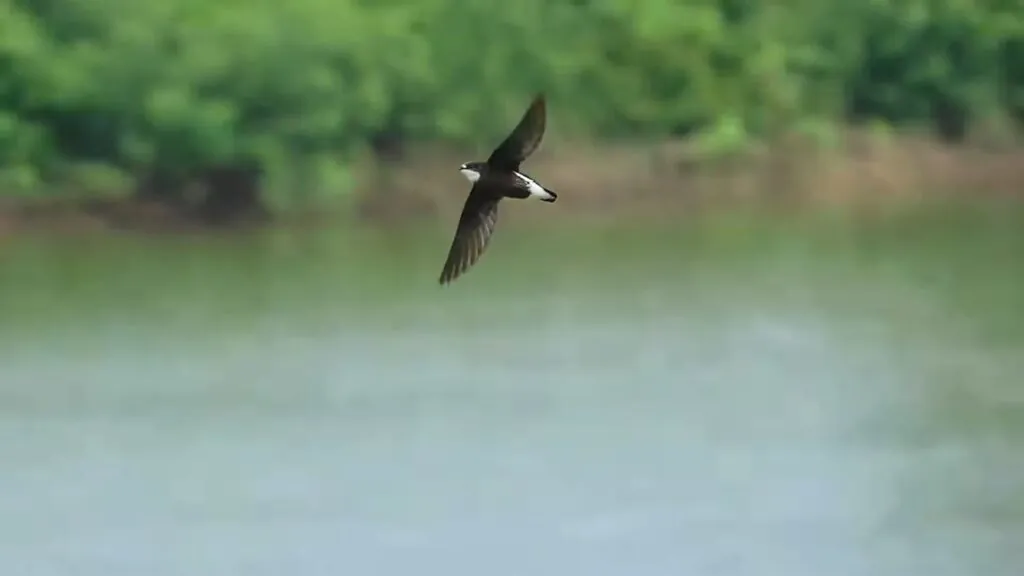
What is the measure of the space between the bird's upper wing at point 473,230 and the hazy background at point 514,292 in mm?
5346

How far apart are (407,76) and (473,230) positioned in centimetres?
1344

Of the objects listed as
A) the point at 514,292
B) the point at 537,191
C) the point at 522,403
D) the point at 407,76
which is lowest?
the point at 537,191

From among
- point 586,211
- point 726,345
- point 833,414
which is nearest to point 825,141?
point 586,211

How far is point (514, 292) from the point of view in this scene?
48.5ft

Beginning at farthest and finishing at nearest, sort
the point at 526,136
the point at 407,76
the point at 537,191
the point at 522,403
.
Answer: the point at 407,76, the point at 522,403, the point at 526,136, the point at 537,191

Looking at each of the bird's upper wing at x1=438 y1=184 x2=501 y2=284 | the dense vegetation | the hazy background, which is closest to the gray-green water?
the hazy background

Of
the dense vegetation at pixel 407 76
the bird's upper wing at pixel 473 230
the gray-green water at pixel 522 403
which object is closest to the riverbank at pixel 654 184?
the dense vegetation at pixel 407 76

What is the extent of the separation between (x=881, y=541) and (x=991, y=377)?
2643 mm

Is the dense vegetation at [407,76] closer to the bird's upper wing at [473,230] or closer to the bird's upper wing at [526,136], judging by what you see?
the bird's upper wing at [473,230]

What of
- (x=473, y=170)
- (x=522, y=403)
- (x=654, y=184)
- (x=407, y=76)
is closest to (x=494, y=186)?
(x=473, y=170)

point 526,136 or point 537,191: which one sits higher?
point 526,136

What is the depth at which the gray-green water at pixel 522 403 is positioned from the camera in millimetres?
9547

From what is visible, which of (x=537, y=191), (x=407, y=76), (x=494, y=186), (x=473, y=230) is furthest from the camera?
(x=407, y=76)

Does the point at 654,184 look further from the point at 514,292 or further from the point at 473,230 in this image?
the point at 473,230
